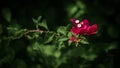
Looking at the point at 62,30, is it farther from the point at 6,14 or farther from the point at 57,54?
the point at 6,14

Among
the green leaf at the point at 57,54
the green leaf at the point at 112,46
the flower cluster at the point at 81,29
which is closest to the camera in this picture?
the flower cluster at the point at 81,29

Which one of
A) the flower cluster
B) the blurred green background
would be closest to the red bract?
the flower cluster

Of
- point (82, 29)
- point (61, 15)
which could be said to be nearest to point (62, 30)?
point (82, 29)

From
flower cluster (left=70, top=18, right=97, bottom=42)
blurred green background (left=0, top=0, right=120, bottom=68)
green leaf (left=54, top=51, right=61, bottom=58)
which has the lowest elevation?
green leaf (left=54, top=51, right=61, bottom=58)

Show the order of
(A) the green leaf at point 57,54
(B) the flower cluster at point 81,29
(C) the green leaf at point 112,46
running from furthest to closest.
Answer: (C) the green leaf at point 112,46 → (A) the green leaf at point 57,54 → (B) the flower cluster at point 81,29

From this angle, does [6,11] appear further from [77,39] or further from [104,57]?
[77,39]

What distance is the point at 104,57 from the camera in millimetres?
2990

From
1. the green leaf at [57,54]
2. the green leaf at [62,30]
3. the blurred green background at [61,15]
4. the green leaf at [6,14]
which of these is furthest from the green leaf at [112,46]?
the green leaf at [62,30]

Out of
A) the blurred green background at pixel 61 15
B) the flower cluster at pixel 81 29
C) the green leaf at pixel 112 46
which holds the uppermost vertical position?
the blurred green background at pixel 61 15

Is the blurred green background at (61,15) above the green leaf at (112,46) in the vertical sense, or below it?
above

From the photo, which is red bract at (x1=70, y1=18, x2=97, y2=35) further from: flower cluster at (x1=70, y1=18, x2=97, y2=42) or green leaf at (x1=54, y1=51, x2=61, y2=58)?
green leaf at (x1=54, y1=51, x2=61, y2=58)

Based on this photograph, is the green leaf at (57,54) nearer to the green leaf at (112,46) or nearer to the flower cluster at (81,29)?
the green leaf at (112,46)

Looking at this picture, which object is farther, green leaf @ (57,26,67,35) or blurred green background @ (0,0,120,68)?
blurred green background @ (0,0,120,68)

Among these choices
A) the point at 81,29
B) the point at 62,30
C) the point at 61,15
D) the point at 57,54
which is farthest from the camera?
the point at 61,15
